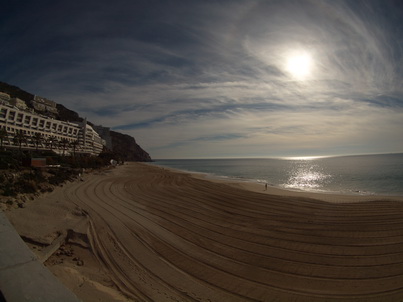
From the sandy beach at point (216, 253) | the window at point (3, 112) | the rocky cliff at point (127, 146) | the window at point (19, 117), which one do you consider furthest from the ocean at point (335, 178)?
the rocky cliff at point (127, 146)

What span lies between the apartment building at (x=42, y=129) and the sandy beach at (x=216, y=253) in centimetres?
4430

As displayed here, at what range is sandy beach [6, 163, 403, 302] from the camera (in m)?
5.22

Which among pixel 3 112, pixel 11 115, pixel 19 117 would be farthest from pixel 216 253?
pixel 19 117

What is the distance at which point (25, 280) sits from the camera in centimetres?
235

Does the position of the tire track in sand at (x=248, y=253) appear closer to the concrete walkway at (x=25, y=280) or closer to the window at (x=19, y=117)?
the concrete walkway at (x=25, y=280)

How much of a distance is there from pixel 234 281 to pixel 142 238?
13.4 ft

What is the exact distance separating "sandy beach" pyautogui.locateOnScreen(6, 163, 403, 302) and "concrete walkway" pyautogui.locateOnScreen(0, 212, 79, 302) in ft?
6.34

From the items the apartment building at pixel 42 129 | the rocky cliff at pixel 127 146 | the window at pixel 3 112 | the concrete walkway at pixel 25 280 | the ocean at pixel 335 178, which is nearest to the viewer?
the concrete walkway at pixel 25 280

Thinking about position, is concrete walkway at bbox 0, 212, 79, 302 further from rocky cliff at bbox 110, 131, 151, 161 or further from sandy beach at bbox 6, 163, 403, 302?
rocky cliff at bbox 110, 131, 151, 161

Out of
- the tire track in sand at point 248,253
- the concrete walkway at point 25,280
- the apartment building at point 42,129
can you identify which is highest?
the apartment building at point 42,129

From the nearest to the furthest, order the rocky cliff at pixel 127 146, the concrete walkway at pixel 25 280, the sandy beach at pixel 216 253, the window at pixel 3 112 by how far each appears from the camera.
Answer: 1. the concrete walkway at pixel 25 280
2. the sandy beach at pixel 216 253
3. the window at pixel 3 112
4. the rocky cliff at pixel 127 146

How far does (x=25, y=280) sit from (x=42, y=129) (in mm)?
66282

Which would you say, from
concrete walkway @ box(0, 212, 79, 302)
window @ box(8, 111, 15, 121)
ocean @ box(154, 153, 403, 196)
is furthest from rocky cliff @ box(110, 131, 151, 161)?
concrete walkway @ box(0, 212, 79, 302)

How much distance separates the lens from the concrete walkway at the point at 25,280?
215 centimetres
